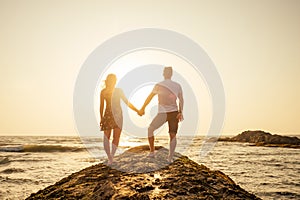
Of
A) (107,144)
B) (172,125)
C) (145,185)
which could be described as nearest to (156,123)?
(172,125)

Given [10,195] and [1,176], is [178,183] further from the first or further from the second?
[1,176]

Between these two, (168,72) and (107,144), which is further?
(168,72)

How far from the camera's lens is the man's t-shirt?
6.58 m

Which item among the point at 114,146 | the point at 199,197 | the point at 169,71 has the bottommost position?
the point at 199,197

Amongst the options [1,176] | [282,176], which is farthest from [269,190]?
[1,176]

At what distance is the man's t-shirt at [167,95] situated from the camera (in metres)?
6.58

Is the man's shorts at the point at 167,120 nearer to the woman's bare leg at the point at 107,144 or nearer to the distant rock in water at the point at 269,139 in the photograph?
the woman's bare leg at the point at 107,144

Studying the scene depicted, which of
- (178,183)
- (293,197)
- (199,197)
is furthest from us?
(293,197)

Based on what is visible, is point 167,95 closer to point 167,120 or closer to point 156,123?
point 167,120

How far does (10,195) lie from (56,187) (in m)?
6.17

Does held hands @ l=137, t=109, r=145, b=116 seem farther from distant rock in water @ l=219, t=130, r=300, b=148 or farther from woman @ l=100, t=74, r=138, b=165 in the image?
distant rock in water @ l=219, t=130, r=300, b=148

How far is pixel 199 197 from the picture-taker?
4.21 meters

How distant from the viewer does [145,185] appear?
4617 mm

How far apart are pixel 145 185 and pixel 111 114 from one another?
2384 mm
